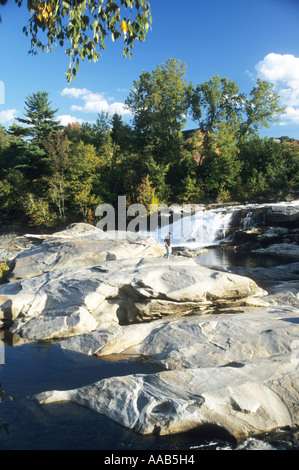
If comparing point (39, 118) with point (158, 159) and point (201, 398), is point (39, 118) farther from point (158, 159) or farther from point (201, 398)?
point (201, 398)

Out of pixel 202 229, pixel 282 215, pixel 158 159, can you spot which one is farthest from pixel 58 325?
pixel 158 159

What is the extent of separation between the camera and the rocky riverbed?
19.2 ft

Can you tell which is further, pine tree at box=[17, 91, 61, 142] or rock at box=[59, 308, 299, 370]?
pine tree at box=[17, 91, 61, 142]

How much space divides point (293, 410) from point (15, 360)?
6.98m

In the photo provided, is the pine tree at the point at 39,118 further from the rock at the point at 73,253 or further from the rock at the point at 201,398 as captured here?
the rock at the point at 201,398

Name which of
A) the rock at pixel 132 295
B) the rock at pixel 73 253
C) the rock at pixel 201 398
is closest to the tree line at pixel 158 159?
the rock at pixel 73 253

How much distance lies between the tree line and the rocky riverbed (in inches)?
853

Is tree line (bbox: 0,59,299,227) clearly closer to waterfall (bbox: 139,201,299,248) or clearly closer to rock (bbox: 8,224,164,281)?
waterfall (bbox: 139,201,299,248)

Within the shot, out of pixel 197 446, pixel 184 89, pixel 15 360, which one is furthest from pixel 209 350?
pixel 184 89

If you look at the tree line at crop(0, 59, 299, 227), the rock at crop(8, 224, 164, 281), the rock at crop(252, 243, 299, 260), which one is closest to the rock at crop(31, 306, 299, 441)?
the rock at crop(8, 224, 164, 281)

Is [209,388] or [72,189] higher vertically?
[72,189]

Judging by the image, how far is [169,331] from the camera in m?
9.50
